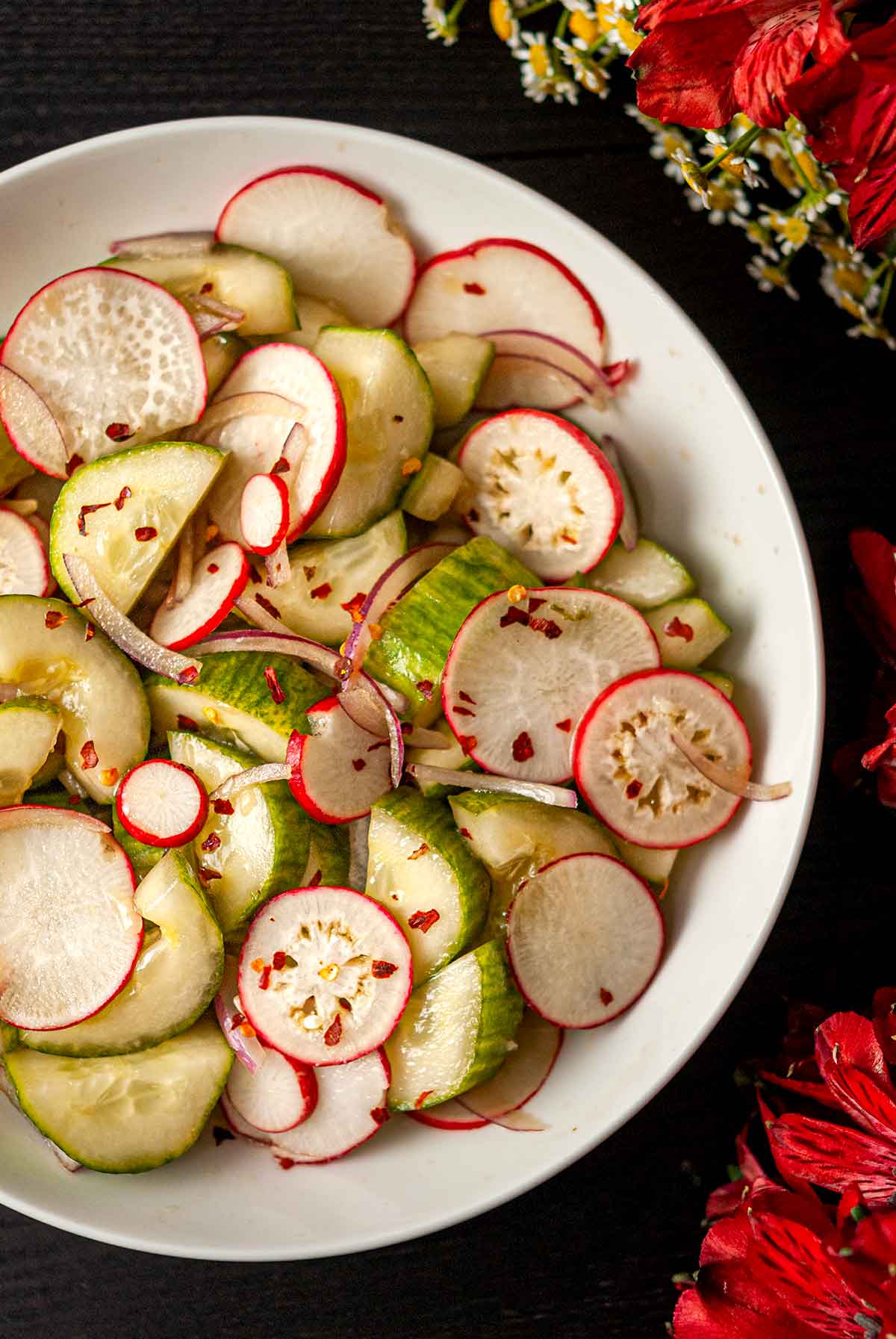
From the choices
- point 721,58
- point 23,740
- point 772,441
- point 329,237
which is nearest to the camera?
point 721,58

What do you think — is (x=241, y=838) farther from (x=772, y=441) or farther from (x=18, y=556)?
(x=772, y=441)

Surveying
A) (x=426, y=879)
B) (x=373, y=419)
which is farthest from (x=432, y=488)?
(x=426, y=879)

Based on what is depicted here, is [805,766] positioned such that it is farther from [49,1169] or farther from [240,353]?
[49,1169]

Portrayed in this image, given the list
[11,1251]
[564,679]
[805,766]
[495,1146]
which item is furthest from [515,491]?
[11,1251]

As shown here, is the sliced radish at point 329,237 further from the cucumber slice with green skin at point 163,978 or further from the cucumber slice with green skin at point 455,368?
the cucumber slice with green skin at point 163,978

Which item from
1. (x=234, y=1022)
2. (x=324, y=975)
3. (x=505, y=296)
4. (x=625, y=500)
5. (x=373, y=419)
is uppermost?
(x=505, y=296)

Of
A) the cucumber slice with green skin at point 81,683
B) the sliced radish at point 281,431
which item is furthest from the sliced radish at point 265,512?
the cucumber slice with green skin at point 81,683
